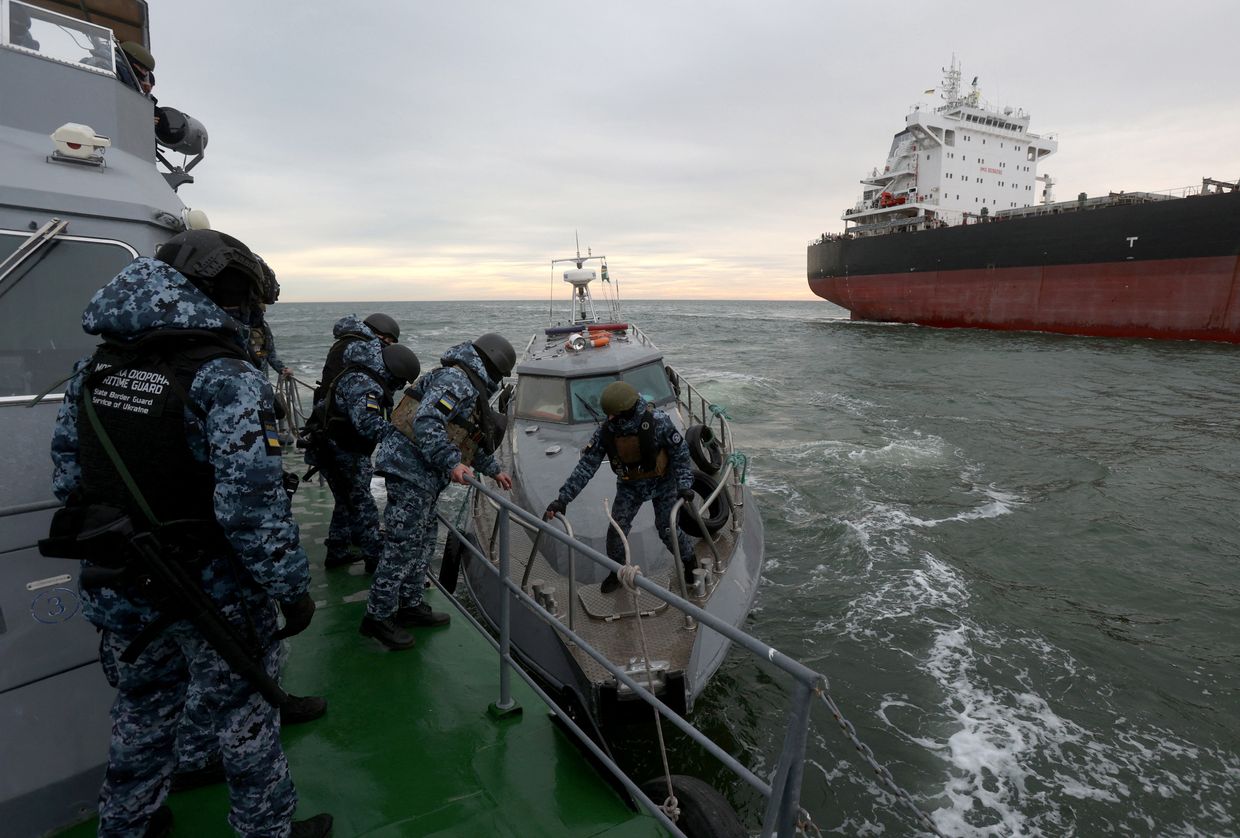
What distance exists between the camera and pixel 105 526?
1817 mm

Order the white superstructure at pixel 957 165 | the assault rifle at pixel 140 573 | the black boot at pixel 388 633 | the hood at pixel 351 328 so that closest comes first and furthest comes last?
the assault rifle at pixel 140 573
the black boot at pixel 388 633
the hood at pixel 351 328
the white superstructure at pixel 957 165

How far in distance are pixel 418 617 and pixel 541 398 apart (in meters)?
4.09

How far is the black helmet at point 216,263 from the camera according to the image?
1.93m

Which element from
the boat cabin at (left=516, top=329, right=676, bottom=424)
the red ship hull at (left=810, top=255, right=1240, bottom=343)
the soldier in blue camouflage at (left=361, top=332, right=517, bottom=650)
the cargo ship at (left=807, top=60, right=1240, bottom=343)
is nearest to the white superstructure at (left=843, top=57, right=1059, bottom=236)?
the cargo ship at (left=807, top=60, right=1240, bottom=343)

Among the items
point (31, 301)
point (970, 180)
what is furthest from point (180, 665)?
point (970, 180)

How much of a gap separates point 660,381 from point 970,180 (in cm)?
4196

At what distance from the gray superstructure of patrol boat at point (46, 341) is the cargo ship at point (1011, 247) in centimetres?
3422

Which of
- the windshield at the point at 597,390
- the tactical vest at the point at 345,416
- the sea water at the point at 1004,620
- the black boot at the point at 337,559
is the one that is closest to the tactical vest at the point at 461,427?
the tactical vest at the point at 345,416

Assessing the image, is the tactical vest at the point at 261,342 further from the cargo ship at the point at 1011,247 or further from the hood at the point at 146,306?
the cargo ship at the point at 1011,247

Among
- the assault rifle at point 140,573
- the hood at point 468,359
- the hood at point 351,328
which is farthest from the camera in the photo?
the hood at point 351,328

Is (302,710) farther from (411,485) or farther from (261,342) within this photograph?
(261,342)

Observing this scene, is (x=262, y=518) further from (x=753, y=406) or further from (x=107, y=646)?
(x=753, y=406)

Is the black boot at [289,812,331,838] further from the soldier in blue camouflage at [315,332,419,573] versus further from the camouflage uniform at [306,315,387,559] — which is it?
the camouflage uniform at [306,315,387,559]

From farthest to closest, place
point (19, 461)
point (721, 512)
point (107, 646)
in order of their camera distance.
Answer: point (721, 512)
point (19, 461)
point (107, 646)
